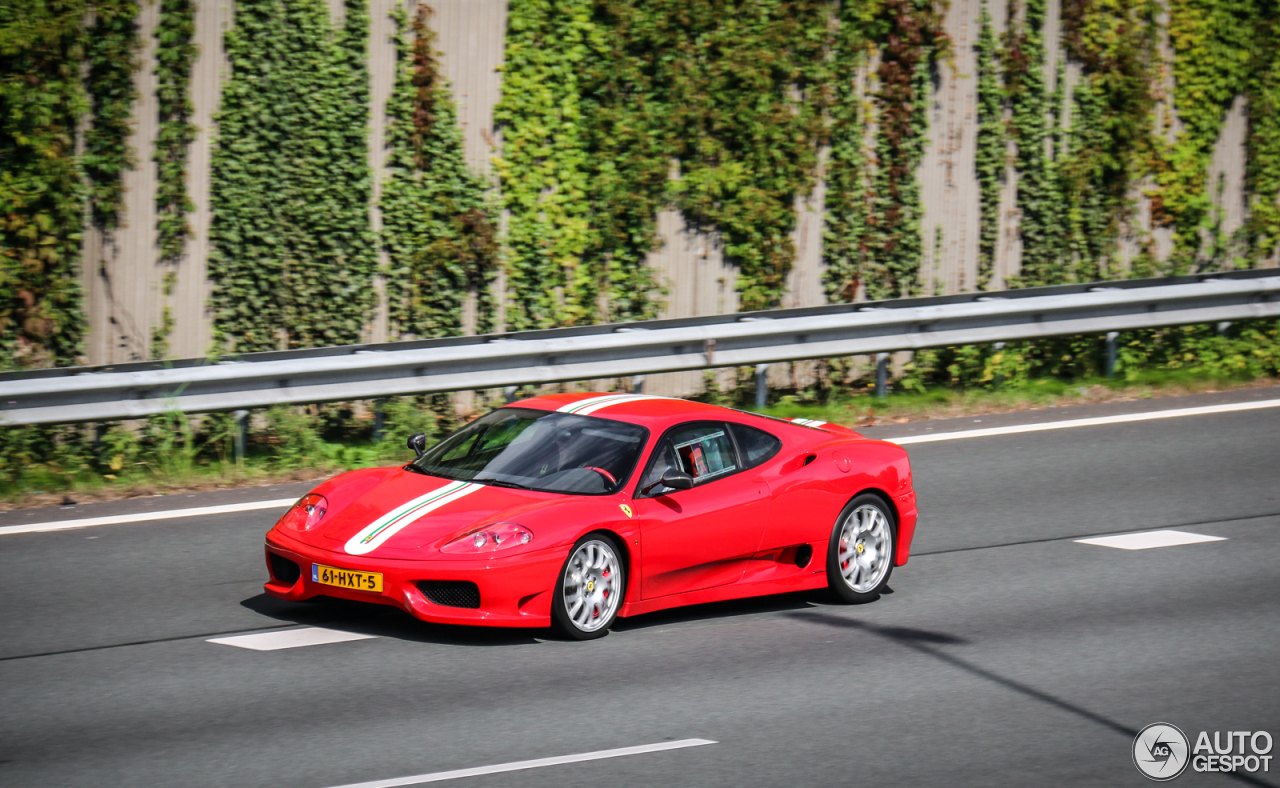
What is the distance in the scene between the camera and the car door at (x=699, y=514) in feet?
26.5

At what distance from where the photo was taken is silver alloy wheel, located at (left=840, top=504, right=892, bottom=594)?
895 cm

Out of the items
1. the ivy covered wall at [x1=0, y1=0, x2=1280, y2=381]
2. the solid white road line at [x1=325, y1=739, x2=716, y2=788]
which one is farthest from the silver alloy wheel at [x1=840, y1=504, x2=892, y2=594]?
the ivy covered wall at [x1=0, y1=0, x2=1280, y2=381]

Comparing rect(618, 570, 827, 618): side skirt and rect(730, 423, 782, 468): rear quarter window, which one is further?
rect(730, 423, 782, 468): rear quarter window

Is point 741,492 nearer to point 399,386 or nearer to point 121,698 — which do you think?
point 121,698

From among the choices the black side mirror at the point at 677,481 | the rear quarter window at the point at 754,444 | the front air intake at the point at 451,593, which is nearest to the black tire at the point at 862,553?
the rear quarter window at the point at 754,444

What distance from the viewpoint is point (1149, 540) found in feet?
33.9

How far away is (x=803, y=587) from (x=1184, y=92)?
38.9ft

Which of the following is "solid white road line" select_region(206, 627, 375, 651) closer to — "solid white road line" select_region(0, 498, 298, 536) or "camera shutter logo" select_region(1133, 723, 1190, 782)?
"solid white road line" select_region(0, 498, 298, 536)

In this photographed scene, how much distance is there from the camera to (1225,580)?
9.36 meters

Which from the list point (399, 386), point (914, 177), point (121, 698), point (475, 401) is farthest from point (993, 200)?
point (121, 698)

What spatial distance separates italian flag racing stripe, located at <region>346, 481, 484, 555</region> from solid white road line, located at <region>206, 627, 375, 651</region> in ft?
1.65

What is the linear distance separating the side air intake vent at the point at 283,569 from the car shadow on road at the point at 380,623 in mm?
275

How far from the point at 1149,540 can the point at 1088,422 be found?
A: 3846 millimetres

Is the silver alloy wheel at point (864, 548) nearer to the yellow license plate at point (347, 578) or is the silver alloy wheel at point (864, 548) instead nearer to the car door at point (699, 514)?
the car door at point (699, 514)
